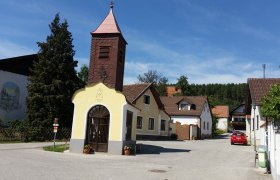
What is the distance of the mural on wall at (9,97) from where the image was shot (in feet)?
124

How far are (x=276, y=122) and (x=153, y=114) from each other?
29.2 meters

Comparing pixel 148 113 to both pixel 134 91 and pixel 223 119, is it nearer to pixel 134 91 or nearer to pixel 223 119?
pixel 134 91

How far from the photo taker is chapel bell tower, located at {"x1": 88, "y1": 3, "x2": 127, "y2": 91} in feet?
78.8

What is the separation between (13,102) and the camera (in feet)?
128

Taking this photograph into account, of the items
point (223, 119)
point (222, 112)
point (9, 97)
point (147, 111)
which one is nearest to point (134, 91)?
point (147, 111)

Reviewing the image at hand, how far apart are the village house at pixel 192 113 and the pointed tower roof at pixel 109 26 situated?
77.1ft

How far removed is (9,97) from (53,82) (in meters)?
8.10

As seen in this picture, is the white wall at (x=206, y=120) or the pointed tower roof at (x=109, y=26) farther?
the white wall at (x=206, y=120)

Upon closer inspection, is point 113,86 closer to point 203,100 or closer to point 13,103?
point 13,103

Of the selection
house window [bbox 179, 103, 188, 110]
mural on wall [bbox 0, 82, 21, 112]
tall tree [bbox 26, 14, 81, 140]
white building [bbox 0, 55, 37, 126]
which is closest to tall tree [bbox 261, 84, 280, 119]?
tall tree [bbox 26, 14, 81, 140]

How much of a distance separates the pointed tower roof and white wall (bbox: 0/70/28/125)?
17.8 metres

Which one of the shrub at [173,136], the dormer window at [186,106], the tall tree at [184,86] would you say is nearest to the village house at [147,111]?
the shrub at [173,136]

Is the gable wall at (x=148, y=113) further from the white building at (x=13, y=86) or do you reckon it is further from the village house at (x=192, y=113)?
the white building at (x=13, y=86)

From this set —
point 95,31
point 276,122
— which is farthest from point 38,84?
point 276,122
